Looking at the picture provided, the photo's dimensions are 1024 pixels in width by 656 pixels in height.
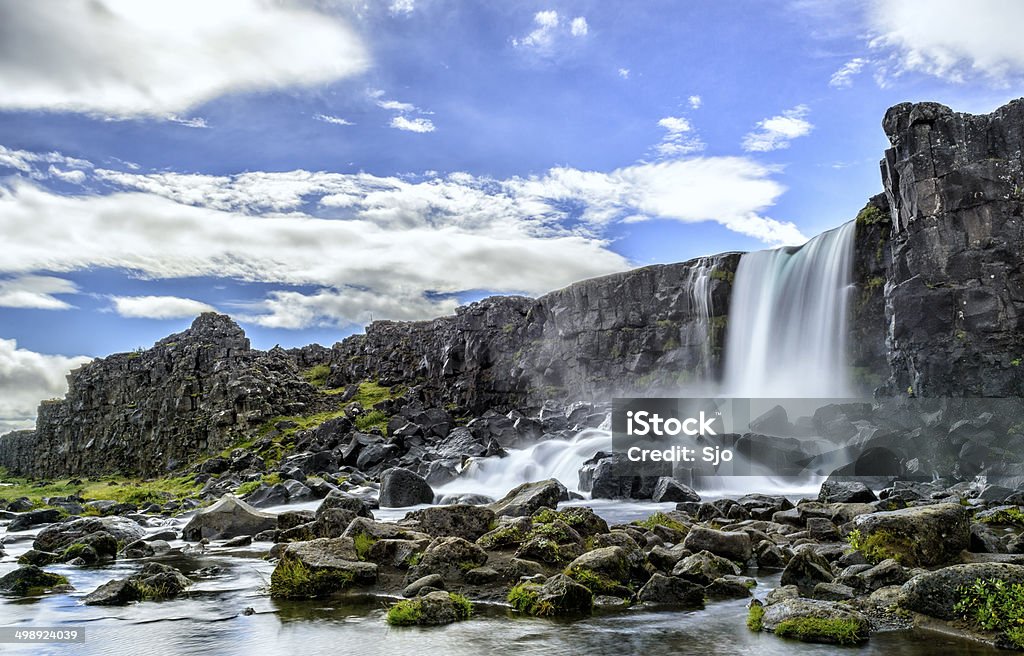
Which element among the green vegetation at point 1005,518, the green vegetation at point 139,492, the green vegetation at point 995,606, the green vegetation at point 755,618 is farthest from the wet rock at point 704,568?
the green vegetation at point 139,492

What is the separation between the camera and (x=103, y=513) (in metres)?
42.9

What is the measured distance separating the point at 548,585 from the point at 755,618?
4.00m

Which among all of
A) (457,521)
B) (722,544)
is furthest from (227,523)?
(722,544)

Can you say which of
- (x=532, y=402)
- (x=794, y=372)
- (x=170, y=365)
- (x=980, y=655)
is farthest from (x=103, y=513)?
(x=170, y=365)

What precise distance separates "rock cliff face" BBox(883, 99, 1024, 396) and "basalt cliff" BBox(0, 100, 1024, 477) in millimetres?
93

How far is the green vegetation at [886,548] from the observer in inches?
629

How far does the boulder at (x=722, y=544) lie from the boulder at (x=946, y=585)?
541cm

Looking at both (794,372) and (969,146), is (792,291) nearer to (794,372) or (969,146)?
(794,372)

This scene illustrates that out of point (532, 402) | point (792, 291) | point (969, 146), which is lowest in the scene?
point (532, 402)

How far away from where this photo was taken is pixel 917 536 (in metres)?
16.2

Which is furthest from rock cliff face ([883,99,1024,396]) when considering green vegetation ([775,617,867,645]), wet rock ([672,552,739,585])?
green vegetation ([775,617,867,645])

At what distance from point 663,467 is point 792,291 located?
1590 inches

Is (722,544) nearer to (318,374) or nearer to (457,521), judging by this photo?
(457,521)

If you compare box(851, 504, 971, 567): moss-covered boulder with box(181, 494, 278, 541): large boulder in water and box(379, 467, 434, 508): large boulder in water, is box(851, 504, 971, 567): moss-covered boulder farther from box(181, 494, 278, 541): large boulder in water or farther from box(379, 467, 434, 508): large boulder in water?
box(379, 467, 434, 508): large boulder in water
